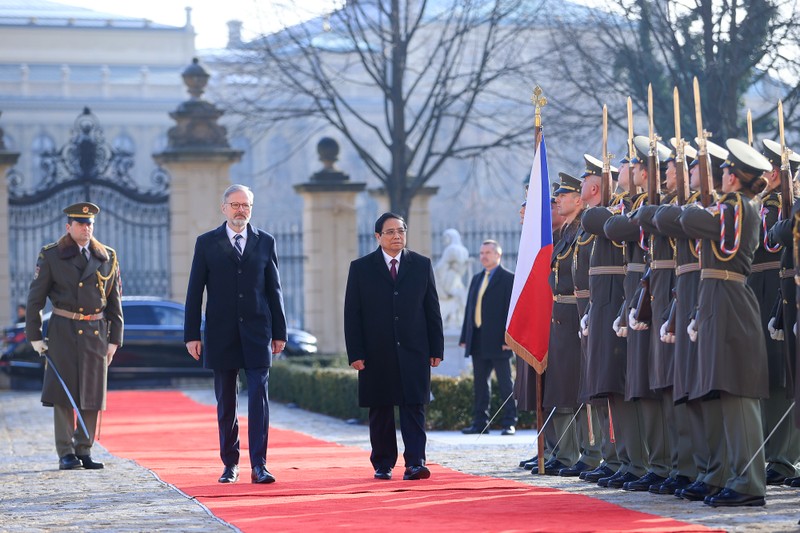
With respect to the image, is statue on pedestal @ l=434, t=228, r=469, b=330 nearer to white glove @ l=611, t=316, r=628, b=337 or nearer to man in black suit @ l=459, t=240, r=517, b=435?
man in black suit @ l=459, t=240, r=517, b=435

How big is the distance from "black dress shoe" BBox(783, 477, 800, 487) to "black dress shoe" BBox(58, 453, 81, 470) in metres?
5.36

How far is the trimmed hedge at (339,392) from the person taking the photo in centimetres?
1647

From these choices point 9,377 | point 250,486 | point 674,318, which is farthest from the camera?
point 9,377

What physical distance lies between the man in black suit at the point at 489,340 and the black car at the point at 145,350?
9.30 metres

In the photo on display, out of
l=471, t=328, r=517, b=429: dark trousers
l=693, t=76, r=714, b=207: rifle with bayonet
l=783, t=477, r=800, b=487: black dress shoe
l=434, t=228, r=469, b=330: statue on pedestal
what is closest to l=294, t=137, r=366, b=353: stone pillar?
l=434, t=228, r=469, b=330: statue on pedestal

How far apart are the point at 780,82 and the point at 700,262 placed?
13338 mm

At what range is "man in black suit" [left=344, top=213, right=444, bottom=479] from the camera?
35.5ft

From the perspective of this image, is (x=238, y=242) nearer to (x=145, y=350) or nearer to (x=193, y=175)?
(x=145, y=350)

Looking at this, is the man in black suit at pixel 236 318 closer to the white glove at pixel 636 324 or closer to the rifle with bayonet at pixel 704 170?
the white glove at pixel 636 324

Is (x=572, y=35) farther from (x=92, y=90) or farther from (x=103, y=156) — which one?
(x=92, y=90)

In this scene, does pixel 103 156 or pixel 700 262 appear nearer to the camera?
pixel 700 262

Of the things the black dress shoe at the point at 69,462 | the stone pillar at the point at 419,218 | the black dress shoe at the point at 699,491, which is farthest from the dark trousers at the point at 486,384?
the stone pillar at the point at 419,218

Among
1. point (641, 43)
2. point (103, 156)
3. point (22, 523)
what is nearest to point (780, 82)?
point (641, 43)

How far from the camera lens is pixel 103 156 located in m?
26.7
